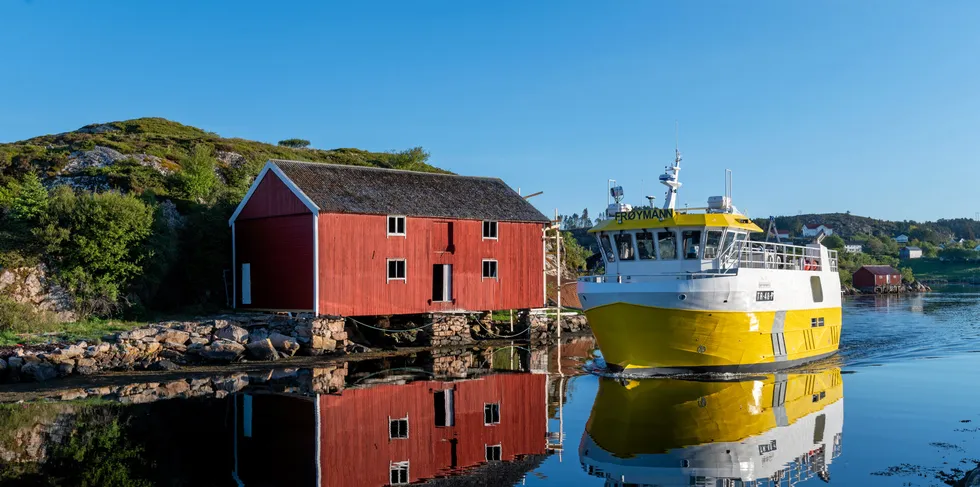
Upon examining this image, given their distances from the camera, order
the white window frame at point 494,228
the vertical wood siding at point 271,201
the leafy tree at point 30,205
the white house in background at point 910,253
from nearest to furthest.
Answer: the leafy tree at point 30,205 < the vertical wood siding at point 271,201 < the white window frame at point 494,228 < the white house in background at point 910,253

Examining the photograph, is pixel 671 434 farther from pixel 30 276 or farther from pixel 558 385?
pixel 30 276

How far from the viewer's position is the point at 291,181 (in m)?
31.5

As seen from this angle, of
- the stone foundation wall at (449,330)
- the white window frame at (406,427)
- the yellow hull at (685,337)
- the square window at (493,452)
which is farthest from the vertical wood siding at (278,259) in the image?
the square window at (493,452)

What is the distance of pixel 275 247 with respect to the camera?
3253 cm

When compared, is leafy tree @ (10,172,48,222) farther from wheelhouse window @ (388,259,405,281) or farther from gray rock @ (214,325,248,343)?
wheelhouse window @ (388,259,405,281)

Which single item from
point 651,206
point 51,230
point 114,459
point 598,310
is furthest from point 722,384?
point 51,230

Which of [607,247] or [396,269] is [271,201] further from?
[607,247]

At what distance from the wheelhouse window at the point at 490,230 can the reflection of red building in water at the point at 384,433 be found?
1252 centimetres

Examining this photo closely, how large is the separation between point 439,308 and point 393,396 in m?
12.1

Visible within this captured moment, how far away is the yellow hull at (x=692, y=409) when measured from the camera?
17.0 metres

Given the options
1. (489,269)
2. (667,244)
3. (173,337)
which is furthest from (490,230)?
(173,337)

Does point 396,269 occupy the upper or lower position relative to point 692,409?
upper

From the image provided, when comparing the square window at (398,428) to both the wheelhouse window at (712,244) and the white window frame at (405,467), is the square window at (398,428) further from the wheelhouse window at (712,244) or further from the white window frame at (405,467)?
the wheelhouse window at (712,244)

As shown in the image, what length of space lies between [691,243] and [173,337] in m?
17.4
